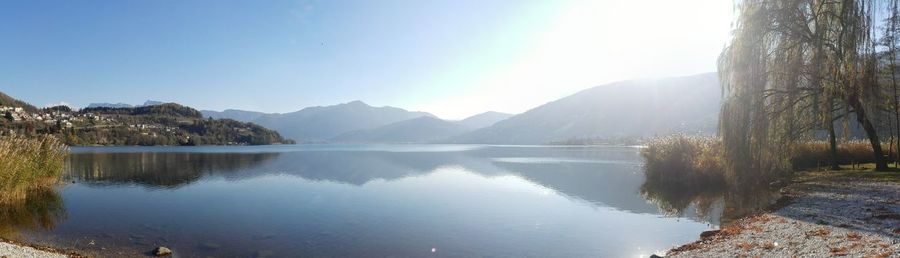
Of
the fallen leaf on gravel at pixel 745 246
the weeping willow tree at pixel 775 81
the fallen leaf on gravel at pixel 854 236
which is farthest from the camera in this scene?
the weeping willow tree at pixel 775 81

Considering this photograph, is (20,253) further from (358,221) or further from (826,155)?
(826,155)

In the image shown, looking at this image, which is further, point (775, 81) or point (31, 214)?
point (775, 81)

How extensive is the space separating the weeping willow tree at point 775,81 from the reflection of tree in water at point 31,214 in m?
30.0

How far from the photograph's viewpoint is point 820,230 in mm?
11125

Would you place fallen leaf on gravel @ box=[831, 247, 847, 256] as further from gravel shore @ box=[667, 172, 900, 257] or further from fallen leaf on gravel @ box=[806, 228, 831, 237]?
fallen leaf on gravel @ box=[806, 228, 831, 237]

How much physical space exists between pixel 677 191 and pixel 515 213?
474 inches

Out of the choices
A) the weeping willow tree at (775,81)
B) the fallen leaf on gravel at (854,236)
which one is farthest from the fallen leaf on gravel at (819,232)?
the weeping willow tree at (775,81)

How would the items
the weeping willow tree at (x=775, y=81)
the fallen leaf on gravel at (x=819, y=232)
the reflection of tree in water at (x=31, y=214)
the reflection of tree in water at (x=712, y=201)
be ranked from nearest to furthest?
the fallen leaf on gravel at (x=819, y=232) < the reflection of tree in water at (x=31, y=214) < the reflection of tree in water at (x=712, y=201) < the weeping willow tree at (x=775, y=81)

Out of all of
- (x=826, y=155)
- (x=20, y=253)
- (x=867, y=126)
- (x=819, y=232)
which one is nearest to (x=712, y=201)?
(x=867, y=126)

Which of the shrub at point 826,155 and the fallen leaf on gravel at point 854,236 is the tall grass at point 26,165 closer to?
the fallen leaf on gravel at point 854,236

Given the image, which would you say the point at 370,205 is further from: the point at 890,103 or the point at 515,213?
the point at 890,103

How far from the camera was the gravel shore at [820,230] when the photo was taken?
9148mm

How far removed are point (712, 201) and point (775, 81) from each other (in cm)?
683

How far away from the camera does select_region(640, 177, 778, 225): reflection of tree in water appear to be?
17.9 meters
